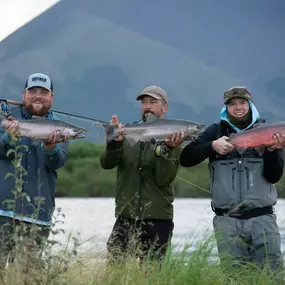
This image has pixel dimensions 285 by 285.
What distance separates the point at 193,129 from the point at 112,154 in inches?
29.9

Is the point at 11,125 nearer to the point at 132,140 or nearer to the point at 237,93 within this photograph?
the point at 132,140

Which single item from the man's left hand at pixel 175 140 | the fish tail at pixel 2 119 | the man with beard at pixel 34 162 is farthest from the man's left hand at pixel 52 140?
the man's left hand at pixel 175 140

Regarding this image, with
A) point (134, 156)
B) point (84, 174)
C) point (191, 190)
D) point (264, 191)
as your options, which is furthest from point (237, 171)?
point (191, 190)

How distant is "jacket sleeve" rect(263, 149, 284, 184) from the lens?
492 centimetres

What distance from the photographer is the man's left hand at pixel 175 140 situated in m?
5.24

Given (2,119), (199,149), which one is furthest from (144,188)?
(2,119)

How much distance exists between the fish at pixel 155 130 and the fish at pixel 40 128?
50 centimetres

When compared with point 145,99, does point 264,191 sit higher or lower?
lower

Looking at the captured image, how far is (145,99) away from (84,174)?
1072 inches

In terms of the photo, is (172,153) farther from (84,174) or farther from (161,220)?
(84,174)

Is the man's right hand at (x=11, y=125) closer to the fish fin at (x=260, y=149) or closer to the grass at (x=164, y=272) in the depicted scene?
the grass at (x=164, y=272)

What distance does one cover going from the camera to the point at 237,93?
17.0 feet

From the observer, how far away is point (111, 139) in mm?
5359

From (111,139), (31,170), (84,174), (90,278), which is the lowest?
(90,278)
